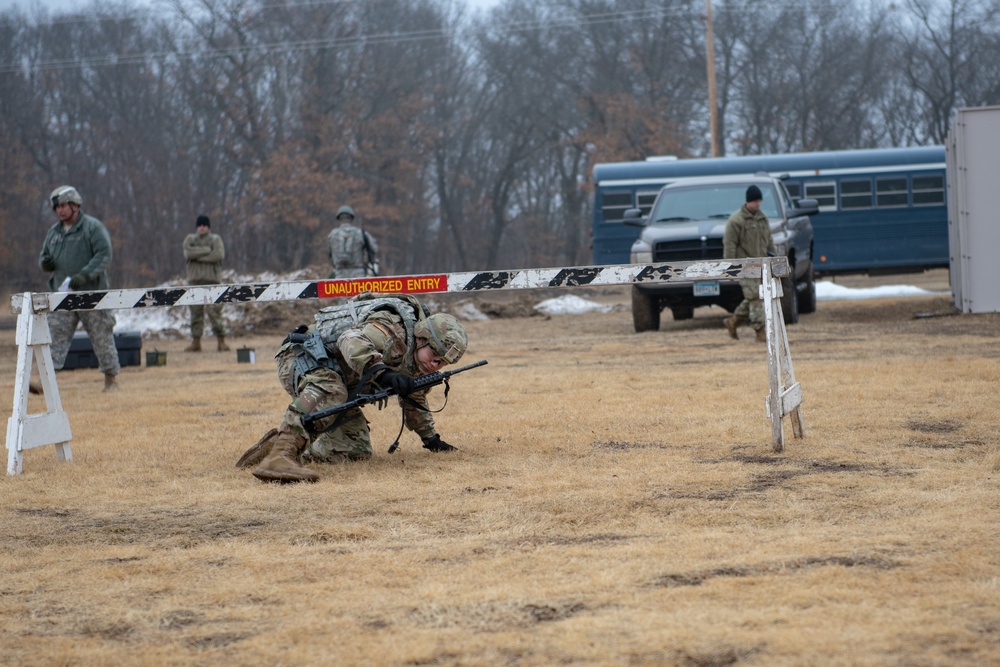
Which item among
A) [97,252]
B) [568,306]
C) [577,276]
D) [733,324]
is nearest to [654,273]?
[577,276]

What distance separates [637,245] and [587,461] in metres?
10.3

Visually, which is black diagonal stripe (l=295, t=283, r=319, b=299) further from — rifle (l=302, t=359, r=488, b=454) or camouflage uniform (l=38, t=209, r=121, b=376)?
camouflage uniform (l=38, t=209, r=121, b=376)

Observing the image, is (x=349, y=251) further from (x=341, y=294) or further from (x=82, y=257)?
(x=341, y=294)

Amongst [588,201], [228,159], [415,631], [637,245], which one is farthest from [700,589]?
[588,201]

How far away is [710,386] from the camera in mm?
10195

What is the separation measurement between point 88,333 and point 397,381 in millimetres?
5908

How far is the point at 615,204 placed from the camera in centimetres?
2600

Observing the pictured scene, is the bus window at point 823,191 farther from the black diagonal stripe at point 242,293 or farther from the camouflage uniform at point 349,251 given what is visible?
the black diagonal stripe at point 242,293

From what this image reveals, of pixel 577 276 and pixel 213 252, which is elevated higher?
pixel 213 252

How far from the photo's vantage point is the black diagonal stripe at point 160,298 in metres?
7.27

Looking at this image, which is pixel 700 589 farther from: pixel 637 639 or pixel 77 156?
pixel 77 156

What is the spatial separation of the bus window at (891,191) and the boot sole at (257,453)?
70.3 ft

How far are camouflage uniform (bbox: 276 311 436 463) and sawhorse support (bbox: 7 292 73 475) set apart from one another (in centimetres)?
144

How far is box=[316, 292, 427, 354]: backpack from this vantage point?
22.6 feet
